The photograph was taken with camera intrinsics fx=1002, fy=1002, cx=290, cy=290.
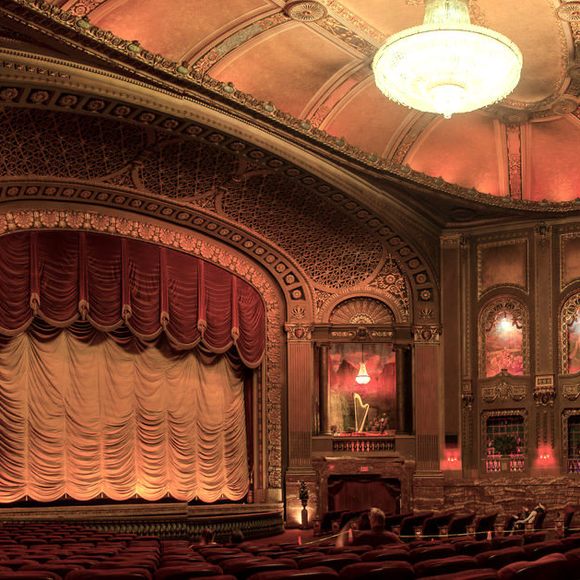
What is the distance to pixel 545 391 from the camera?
60.1 feet

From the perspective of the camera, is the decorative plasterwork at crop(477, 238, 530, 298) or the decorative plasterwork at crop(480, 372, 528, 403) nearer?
the decorative plasterwork at crop(480, 372, 528, 403)

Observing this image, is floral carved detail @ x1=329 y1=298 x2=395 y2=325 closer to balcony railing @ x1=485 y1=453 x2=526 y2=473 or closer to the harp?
the harp

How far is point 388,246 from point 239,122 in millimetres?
4734

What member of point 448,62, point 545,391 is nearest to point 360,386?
point 545,391

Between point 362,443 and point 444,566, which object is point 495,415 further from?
point 444,566

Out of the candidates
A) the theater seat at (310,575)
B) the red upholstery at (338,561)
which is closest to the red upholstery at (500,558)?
the red upholstery at (338,561)

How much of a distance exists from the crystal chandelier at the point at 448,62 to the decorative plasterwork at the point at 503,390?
7333 mm

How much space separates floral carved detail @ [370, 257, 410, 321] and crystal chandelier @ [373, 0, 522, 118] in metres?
6.97

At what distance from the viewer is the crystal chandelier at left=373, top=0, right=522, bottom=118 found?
11.9 metres

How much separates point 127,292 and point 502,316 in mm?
7077

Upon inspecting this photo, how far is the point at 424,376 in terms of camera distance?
62.8ft

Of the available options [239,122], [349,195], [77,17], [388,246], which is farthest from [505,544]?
[388,246]

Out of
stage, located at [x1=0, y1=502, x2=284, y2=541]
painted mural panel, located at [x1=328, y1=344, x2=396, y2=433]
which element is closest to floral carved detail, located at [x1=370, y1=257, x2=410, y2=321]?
painted mural panel, located at [x1=328, y1=344, x2=396, y2=433]

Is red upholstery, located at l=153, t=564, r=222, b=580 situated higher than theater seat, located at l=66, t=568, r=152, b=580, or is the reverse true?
theater seat, located at l=66, t=568, r=152, b=580
